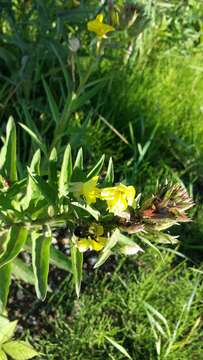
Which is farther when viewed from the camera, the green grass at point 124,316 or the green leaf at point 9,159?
the green grass at point 124,316

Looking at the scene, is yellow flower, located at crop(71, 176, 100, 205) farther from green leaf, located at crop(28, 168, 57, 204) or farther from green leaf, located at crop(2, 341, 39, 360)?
green leaf, located at crop(2, 341, 39, 360)

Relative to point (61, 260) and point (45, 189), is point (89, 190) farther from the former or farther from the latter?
point (61, 260)

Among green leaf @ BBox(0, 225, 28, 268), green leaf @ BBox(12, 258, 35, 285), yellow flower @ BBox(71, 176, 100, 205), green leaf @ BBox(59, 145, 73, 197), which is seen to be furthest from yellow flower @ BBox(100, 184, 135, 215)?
green leaf @ BBox(12, 258, 35, 285)

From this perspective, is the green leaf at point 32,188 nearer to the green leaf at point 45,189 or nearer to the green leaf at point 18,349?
the green leaf at point 45,189

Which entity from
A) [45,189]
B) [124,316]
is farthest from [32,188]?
[124,316]

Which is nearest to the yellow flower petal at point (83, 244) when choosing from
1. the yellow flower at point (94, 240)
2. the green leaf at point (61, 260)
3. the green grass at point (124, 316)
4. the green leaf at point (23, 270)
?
the yellow flower at point (94, 240)

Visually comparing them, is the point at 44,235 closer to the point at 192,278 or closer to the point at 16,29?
the point at 192,278
